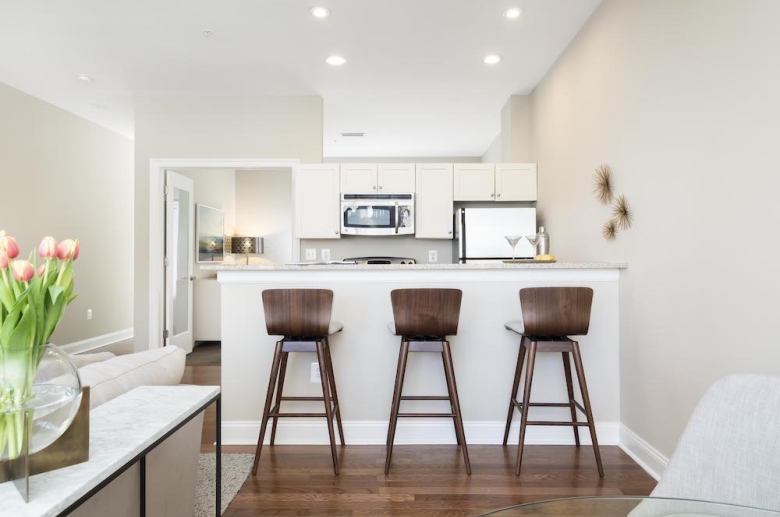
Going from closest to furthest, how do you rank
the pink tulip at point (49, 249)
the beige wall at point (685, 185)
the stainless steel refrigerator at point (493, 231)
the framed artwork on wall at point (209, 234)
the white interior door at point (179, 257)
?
the pink tulip at point (49, 249) < the beige wall at point (685, 185) < the stainless steel refrigerator at point (493, 231) < the white interior door at point (179, 257) < the framed artwork on wall at point (209, 234)

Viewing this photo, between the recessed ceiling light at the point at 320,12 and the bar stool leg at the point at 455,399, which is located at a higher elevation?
the recessed ceiling light at the point at 320,12

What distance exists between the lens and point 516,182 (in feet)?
15.2

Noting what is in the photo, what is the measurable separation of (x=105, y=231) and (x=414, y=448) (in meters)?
5.13

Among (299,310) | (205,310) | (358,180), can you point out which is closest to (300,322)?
(299,310)

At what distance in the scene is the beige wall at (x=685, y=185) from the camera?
172 centimetres

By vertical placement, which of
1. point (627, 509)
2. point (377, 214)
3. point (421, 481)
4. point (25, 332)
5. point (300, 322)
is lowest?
point (421, 481)

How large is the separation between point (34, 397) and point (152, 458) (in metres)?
0.66

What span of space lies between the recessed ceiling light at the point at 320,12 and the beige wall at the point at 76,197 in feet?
10.7

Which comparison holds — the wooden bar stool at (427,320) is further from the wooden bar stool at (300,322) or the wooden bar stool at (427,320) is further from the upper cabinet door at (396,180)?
the upper cabinet door at (396,180)

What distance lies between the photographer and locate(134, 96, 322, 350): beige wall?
4750 mm

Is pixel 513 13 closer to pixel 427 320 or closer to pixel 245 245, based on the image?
pixel 427 320

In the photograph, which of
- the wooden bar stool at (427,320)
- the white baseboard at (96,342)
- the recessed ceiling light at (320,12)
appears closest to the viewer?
the wooden bar stool at (427,320)

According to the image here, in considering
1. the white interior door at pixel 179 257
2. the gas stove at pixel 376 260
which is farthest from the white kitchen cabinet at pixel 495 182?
the white interior door at pixel 179 257

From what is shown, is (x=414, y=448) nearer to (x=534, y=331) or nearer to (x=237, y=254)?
(x=534, y=331)
